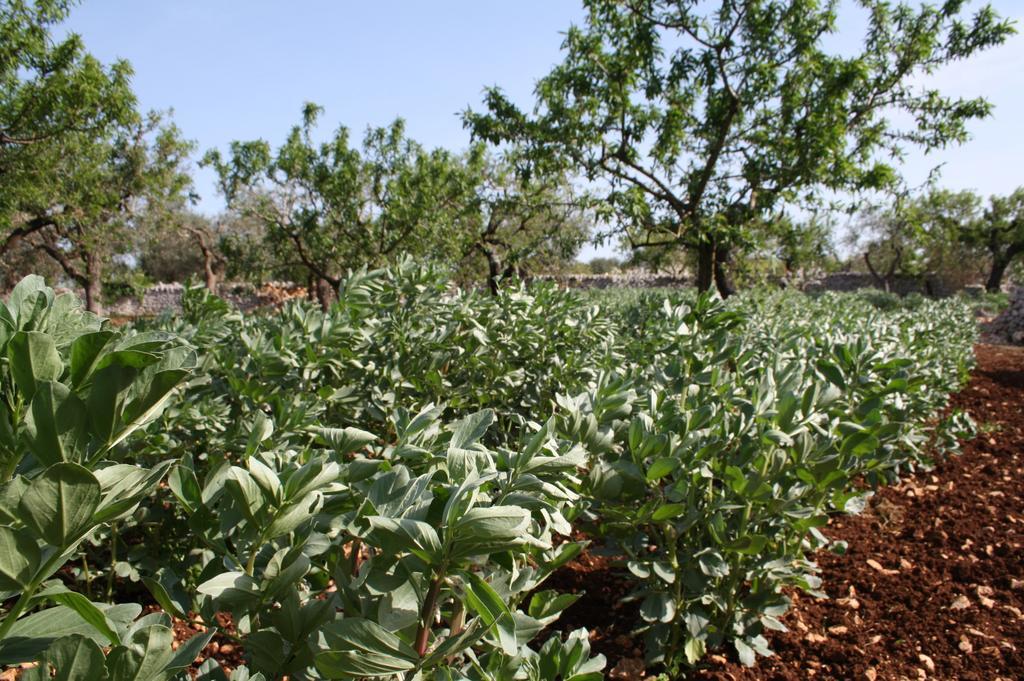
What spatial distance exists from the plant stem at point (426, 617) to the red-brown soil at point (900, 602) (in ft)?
4.04

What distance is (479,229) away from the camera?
70.3 feet

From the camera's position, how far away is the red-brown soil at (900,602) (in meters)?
2.38

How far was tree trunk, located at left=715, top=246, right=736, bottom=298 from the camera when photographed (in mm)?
12211

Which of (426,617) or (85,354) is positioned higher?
(85,354)

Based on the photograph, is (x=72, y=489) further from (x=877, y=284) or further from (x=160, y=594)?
(x=877, y=284)

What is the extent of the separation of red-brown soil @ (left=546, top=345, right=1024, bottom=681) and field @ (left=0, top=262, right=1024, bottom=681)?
15 millimetres

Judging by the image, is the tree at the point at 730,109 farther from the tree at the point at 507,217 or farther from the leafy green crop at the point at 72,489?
the leafy green crop at the point at 72,489

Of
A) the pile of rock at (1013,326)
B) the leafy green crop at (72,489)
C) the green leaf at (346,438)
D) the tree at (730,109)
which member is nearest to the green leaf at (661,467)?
the green leaf at (346,438)

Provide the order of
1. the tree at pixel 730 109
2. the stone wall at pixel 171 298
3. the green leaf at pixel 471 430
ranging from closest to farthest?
the green leaf at pixel 471 430, the tree at pixel 730 109, the stone wall at pixel 171 298

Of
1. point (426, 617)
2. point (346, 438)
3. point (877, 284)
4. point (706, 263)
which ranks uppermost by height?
point (706, 263)

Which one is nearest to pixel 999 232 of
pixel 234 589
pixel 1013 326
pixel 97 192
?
pixel 1013 326

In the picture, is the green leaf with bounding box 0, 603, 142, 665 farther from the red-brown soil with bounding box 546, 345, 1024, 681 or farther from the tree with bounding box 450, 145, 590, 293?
the tree with bounding box 450, 145, 590, 293

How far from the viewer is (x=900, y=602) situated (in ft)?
9.36

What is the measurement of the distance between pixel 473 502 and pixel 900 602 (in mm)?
2785
